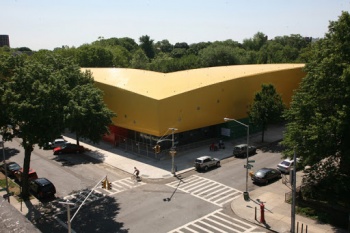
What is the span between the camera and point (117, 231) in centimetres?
2767

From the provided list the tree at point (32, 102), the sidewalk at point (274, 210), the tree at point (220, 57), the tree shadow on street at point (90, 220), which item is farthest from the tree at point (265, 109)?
the tree at point (220, 57)

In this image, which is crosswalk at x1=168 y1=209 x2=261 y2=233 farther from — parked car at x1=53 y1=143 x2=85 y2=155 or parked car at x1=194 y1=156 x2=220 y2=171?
parked car at x1=53 y1=143 x2=85 y2=155

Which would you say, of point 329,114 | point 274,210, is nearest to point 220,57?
point 329,114

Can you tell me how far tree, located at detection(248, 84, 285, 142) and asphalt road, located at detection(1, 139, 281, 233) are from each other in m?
6.42

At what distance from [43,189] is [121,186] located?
26.2ft

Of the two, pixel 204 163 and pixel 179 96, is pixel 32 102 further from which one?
pixel 179 96

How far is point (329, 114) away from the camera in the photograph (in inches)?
1132

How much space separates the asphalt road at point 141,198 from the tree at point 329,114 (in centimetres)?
774

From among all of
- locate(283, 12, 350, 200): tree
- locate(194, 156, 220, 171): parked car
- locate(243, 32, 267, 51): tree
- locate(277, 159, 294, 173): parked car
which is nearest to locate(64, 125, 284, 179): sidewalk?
locate(194, 156, 220, 171): parked car

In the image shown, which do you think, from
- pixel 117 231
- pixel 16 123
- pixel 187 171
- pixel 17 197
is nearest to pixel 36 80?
pixel 16 123

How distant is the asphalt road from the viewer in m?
29.0

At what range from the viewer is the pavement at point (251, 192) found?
28.5m

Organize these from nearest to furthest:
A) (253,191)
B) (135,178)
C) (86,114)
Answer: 1. (86,114)
2. (253,191)
3. (135,178)

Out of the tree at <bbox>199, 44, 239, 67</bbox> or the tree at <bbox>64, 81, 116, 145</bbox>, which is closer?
the tree at <bbox>64, 81, 116, 145</bbox>
